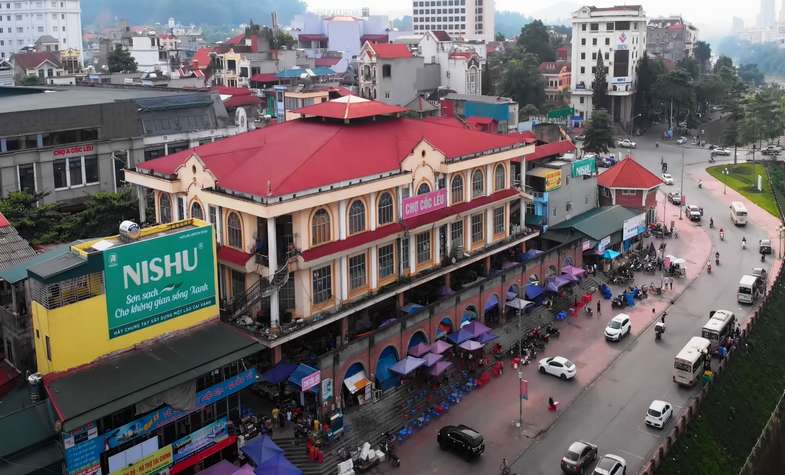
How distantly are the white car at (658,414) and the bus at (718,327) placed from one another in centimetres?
1051

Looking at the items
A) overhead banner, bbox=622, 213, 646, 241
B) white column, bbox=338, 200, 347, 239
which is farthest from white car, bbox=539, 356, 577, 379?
overhead banner, bbox=622, 213, 646, 241

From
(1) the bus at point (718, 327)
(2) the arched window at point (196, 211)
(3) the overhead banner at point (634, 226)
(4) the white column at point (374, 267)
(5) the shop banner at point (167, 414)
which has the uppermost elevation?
(2) the arched window at point (196, 211)

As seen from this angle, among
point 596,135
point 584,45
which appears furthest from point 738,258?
point 584,45

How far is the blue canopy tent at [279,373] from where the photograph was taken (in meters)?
37.1

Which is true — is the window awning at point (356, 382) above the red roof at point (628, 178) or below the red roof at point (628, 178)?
below

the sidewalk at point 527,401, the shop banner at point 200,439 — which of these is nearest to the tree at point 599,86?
the sidewalk at point 527,401

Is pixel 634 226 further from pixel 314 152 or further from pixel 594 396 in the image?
pixel 314 152

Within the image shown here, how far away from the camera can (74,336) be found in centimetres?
3048

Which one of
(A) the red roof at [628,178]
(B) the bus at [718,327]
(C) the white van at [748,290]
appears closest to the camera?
(B) the bus at [718,327]

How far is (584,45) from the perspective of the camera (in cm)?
12788

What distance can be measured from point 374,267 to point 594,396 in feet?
44.8

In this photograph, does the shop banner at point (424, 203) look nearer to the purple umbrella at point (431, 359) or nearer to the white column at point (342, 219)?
the white column at point (342, 219)

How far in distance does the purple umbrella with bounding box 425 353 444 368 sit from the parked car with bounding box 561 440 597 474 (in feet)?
28.1

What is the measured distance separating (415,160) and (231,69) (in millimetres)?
73933
